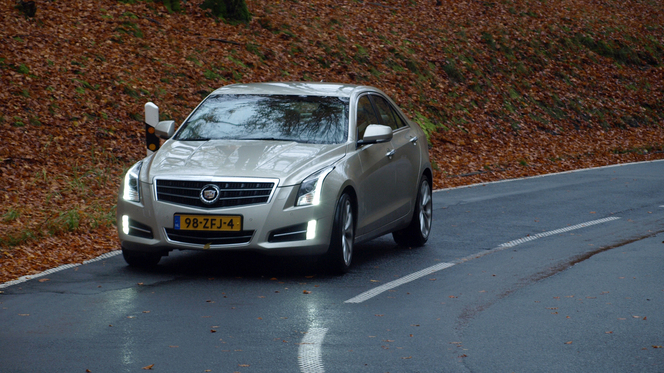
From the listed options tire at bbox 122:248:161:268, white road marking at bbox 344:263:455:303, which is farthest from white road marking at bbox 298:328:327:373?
tire at bbox 122:248:161:268

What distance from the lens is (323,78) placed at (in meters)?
21.4

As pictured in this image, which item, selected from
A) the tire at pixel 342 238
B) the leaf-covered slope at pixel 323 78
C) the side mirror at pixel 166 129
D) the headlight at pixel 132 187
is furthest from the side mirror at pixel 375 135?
the leaf-covered slope at pixel 323 78

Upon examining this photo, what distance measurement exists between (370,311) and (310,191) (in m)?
1.50

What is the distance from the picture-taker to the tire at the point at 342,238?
8.31 meters

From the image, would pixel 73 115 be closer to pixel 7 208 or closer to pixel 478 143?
pixel 7 208

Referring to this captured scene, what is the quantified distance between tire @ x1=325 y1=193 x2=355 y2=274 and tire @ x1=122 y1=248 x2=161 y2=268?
5.49 feet

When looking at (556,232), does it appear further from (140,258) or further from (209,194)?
(140,258)

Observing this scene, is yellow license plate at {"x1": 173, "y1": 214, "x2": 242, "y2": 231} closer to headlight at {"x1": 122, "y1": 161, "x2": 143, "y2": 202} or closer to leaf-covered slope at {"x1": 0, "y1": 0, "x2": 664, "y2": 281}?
headlight at {"x1": 122, "y1": 161, "x2": 143, "y2": 202}

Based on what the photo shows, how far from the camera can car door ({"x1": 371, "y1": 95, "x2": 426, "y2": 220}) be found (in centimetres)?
985

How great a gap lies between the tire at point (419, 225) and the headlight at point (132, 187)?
3.29m

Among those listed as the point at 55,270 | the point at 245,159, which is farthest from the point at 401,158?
the point at 55,270

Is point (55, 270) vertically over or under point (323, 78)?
over

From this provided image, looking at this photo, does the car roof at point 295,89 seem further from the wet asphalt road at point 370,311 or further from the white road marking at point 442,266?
the white road marking at point 442,266

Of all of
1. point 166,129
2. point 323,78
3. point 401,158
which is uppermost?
point 166,129
